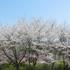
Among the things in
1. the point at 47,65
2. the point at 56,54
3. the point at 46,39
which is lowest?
the point at 47,65

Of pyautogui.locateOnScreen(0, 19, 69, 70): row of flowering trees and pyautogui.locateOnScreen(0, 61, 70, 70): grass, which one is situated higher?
pyautogui.locateOnScreen(0, 19, 69, 70): row of flowering trees

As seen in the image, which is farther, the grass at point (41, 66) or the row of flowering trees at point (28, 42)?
the grass at point (41, 66)

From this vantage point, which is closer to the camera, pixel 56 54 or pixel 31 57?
pixel 31 57

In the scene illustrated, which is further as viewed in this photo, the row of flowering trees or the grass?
the grass

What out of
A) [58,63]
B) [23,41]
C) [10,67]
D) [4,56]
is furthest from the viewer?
[58,63]

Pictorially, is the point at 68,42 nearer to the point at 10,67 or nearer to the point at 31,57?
the point at 31,57

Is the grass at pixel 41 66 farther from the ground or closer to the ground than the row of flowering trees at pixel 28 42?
closer to the ground

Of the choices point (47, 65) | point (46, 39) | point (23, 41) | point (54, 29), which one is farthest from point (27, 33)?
point (47, 65)

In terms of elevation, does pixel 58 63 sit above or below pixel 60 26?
below

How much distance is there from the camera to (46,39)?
16.3 meters

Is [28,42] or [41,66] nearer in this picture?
[28,42]

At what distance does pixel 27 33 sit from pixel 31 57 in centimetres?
211

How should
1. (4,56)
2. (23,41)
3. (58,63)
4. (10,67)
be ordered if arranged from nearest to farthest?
(23,41) < (4,56) < (10,67) < (58,63)

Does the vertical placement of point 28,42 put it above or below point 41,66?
above
